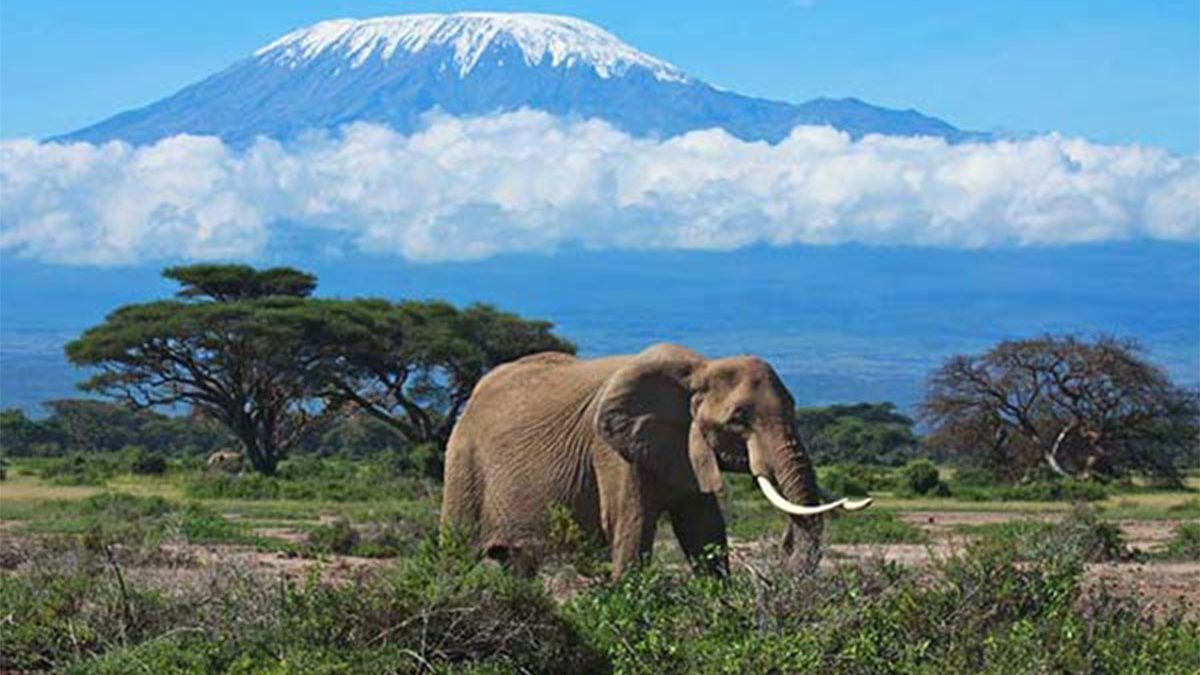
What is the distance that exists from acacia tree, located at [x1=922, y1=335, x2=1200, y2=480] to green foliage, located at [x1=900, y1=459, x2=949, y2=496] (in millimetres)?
4785

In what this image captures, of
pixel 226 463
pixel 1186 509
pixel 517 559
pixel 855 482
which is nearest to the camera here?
pixel 517 559

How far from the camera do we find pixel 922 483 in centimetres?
3744

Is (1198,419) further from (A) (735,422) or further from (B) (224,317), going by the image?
Result: (A) (735,422)

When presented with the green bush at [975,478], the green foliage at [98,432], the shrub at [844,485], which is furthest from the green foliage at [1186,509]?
the green foliage at [98,432]

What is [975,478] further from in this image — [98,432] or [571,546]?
[98,432]

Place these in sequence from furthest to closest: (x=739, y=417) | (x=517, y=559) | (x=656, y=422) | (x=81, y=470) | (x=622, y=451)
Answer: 1. (x=81, y=470)
2. (x=517, y=559)
3. (x=622, y=451)
4. (x=656, y=422)
5. (x=739, y=417)

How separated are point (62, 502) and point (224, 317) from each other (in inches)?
653

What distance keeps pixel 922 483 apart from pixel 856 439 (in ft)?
88.7

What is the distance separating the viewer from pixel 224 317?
47000 millimetres

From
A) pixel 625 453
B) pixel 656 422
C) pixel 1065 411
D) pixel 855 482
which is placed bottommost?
pixel 855 482

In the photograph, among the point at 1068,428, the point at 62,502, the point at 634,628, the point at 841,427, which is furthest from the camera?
the point at 841,427

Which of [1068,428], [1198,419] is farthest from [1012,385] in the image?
[1198,419]

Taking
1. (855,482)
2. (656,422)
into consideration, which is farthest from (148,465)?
(656,422)

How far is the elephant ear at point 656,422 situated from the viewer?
1210 cm
